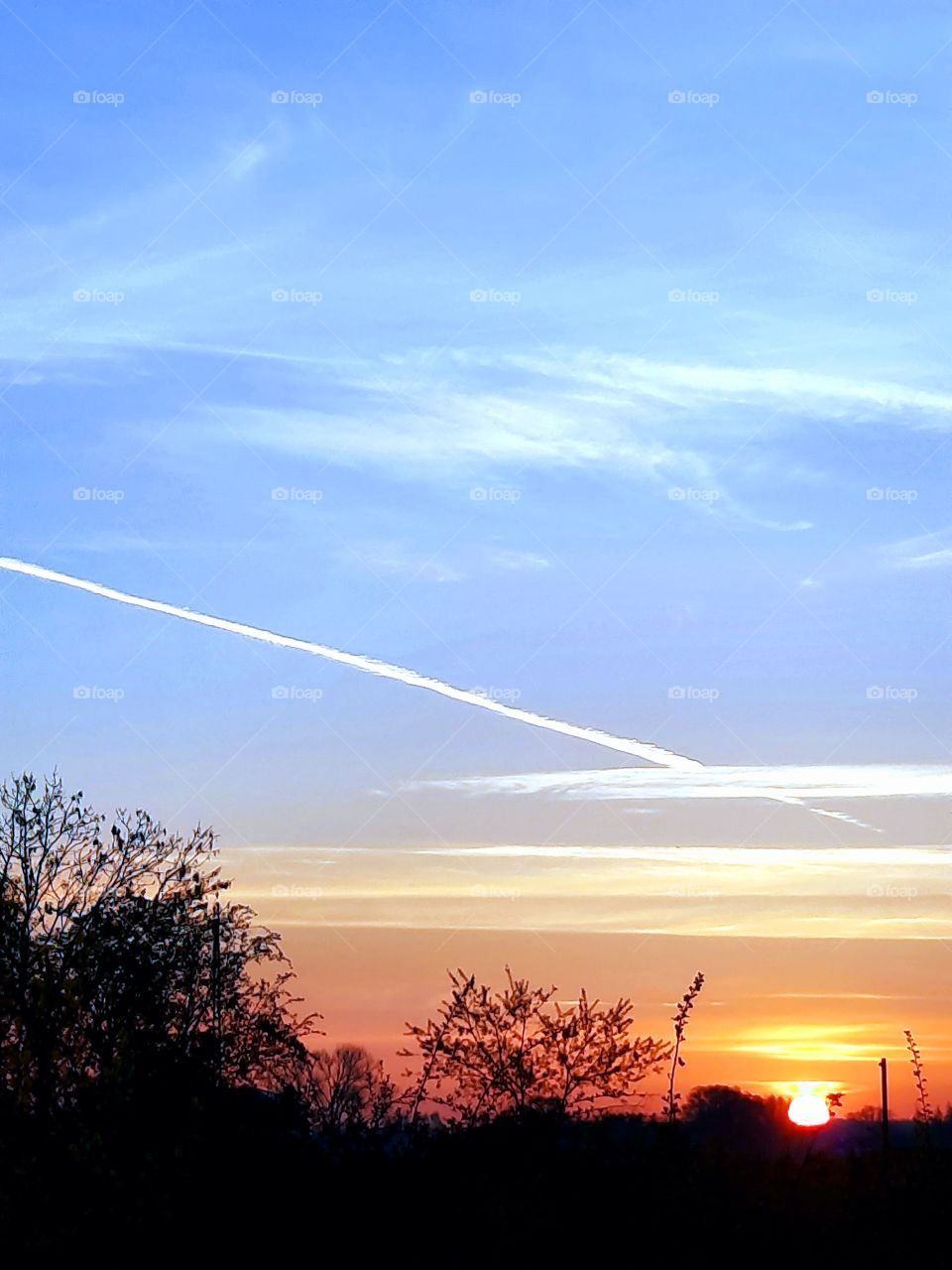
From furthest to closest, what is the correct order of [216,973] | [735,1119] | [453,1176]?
1. [216,973]
2. [735,1119]
3. [453,1176]

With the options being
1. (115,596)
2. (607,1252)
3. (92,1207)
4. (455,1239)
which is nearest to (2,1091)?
(92,1207)

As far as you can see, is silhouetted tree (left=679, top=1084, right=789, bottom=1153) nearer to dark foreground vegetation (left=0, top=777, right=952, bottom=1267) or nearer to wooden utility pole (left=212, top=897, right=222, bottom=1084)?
dark foreground vegetation (left=0, top=777, right=952, bottom=1267)

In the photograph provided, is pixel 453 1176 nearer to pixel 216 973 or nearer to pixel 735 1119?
pixel 735 1119

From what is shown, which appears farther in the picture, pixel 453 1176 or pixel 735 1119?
pixel 735 1119

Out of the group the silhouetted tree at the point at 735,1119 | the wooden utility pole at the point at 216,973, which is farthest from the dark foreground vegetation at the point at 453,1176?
the wooden utility pole at the point at 216,973

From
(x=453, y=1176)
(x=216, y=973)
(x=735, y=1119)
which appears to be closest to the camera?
(x=453, y=1176)

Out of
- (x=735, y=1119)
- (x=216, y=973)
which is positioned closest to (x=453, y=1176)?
(x=735, y=1119)

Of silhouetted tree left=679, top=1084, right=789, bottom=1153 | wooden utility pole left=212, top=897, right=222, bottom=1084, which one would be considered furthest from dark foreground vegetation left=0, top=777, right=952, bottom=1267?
wooden utility pole left=212, top=897, right=222, bottom=1084

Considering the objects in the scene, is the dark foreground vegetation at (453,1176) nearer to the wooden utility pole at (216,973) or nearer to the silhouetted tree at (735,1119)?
the silhouetted tree at (735,1119)

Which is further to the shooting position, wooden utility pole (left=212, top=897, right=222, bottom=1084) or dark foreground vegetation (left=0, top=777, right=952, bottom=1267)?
wooden utility pole (left=212, top=897, right=222, bottom=1084)

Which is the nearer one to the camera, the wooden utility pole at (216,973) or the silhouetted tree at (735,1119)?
the silhouetted tree at (735,1119)

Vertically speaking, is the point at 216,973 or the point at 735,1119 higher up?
the point at 216,973

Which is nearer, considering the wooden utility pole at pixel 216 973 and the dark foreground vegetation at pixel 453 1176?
the dark foreground vegetation at pixel 453 1176

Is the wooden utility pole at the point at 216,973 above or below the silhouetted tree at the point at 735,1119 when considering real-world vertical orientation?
above
